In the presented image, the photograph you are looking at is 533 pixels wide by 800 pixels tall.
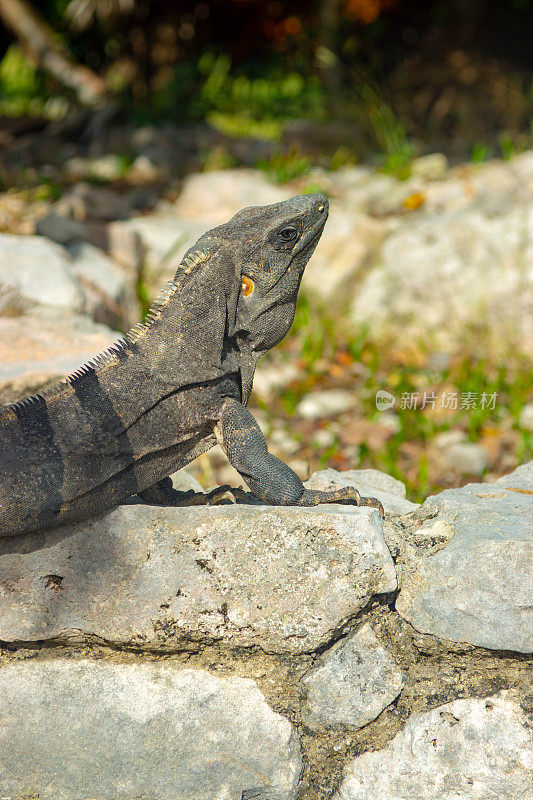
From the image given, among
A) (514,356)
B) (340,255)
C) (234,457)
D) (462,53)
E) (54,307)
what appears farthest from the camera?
(462,53)

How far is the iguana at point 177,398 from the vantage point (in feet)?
8.01

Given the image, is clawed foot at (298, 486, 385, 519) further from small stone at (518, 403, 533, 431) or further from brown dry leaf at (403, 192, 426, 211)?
brown dry leaf at (403, 192, 426, 211)

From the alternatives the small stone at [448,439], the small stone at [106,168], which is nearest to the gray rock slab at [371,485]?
the small stone at [448,439]

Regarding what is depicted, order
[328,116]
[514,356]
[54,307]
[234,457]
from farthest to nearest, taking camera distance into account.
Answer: [328,116] < [514,356] < [54,307] < [234,457]

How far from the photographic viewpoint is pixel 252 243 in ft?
8.86

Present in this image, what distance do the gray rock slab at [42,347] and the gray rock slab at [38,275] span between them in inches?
5.5

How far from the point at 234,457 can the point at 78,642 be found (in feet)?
2.59

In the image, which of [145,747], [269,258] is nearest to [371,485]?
[269,258]

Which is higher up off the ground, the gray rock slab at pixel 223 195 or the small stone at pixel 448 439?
the gray rock slab at pixel 223 195

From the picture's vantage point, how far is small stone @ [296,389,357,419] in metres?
5.95

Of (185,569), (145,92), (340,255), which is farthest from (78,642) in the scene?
(145,92)

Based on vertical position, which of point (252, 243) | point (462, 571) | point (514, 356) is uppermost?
point (252, 243)

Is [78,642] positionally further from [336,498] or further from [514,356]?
[514,356]

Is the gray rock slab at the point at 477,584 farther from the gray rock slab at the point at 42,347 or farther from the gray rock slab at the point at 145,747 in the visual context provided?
the gray rock slab at the point at 42,347
